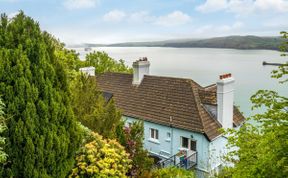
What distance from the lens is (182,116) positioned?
848 inches

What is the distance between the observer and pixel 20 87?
26.0 ft

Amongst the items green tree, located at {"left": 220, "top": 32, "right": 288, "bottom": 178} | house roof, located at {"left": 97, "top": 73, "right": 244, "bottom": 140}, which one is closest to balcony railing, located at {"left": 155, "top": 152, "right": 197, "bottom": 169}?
house roof, located at {"left": 97, "top": 73, "right": 244, "bottom": 140}

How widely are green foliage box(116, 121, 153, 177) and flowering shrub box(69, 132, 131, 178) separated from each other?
1.52 m

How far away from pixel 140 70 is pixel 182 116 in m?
6.53

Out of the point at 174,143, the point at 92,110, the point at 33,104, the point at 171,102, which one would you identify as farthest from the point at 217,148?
the point at 33,104

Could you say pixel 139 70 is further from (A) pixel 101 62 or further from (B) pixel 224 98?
Answer: (A) pixel 101 62

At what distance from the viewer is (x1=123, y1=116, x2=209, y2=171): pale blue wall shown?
19889 millimetres

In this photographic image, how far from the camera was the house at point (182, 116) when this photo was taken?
20.2 meters

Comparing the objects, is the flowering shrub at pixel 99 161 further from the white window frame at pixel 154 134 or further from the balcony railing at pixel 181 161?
the white window frame at pixel 154 134

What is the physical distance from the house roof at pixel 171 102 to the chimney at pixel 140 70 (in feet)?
1.28

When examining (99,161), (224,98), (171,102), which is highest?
(224,98)

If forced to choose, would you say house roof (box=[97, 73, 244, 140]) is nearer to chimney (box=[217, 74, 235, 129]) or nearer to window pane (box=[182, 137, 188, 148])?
chimney (box=[217, 74, 235, 129])

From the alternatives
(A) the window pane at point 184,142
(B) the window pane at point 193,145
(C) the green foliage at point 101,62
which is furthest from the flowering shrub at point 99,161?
(C) the green foliage at point 101,62

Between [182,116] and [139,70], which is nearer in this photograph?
[182,116]
